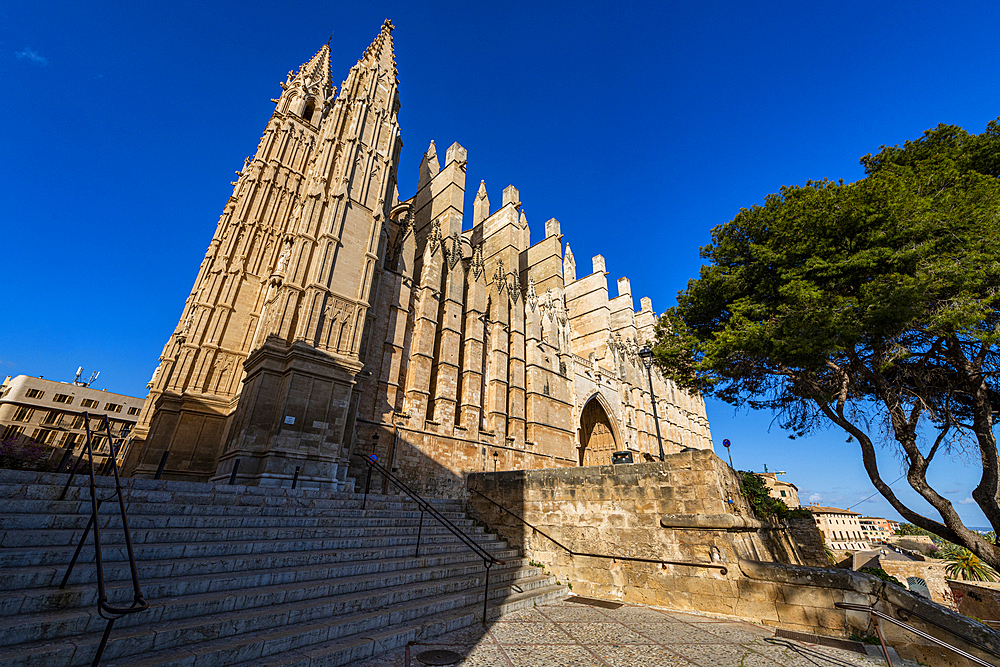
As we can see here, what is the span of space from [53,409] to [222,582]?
181 ft

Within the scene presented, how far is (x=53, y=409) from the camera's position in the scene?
38938 millimetres

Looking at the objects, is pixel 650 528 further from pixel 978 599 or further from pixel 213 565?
pixel 978 599

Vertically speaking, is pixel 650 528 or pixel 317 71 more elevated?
pixel 317 71

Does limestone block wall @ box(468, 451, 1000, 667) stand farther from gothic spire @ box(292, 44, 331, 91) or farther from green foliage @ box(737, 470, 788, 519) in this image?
gothic spire @ box(292, 44, 331, 91)

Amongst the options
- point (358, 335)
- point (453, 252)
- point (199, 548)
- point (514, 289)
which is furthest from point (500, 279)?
point (199, 548)

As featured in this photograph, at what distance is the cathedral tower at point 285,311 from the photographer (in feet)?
36.9

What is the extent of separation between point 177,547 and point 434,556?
3.94m

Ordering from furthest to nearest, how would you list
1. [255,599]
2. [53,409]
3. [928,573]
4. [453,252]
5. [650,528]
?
[53,409] → [453,252] → [928,573] → [650,528] → [255,599]

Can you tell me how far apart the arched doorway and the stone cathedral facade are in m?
0.11

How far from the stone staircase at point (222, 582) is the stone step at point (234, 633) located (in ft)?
0.04

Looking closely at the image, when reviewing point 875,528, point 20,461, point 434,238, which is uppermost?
point 434,238

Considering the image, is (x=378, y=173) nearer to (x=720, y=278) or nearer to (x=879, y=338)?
(x=720, y=278)

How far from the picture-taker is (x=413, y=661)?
3.78m

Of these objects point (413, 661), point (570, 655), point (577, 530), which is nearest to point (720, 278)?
point (577, 530)
